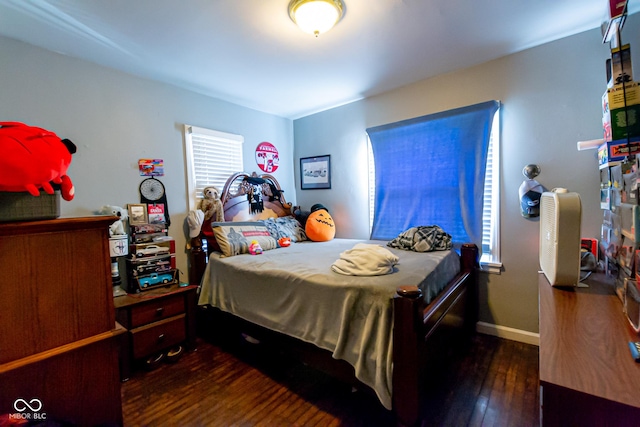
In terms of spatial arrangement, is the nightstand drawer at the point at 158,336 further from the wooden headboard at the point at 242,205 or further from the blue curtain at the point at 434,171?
the blue curtain at the point at 434,171

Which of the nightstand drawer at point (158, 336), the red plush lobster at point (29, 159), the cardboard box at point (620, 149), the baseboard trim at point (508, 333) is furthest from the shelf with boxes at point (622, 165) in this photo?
the nightstand drawer at point (158, 336)

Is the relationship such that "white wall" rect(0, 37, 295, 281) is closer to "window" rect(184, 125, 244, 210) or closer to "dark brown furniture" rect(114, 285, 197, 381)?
"window" rect(184, 125, 244, 210)

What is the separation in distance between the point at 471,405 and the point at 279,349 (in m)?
1.23

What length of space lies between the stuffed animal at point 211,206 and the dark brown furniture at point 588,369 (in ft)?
8.47

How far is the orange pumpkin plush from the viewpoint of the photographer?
3098 millimetres

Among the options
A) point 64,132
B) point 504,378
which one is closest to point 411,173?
point 504,378

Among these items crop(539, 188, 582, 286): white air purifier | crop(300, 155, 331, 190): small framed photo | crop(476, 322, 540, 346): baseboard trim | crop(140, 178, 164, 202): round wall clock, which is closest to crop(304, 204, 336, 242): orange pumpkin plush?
crop(300, 155, 331, 190): small framed photo

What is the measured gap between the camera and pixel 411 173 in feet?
9.06

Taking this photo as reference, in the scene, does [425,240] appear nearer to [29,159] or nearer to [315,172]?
[315,172]

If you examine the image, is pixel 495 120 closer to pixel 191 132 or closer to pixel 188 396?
pixel 191 132

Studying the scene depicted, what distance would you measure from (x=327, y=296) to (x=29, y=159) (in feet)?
4.45

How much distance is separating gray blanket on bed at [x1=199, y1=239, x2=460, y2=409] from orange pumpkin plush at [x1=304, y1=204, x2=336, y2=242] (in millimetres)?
657

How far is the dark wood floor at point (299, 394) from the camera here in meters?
1.52

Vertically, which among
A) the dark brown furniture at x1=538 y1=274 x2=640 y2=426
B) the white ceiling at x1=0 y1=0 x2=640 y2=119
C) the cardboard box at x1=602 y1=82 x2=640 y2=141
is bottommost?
the dark brown furniture at x1=538 y1=274 x2=640 y2=426
